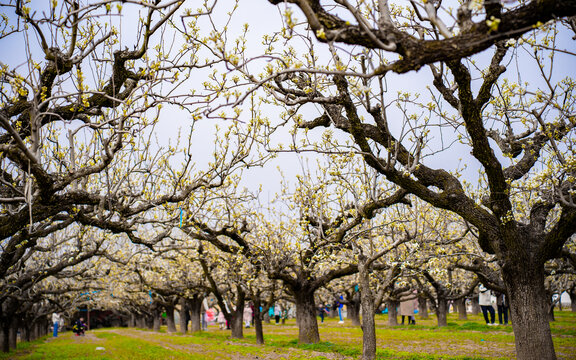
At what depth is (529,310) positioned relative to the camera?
29.8ft

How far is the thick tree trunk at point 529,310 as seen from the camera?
29.2 feet

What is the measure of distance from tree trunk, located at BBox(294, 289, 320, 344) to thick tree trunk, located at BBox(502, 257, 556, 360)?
11.5m

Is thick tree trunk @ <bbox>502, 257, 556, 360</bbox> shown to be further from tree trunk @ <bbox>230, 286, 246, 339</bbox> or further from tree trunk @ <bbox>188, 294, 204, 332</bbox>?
tree trunk @ <bbox>188, 294, 204, 332</bbox>

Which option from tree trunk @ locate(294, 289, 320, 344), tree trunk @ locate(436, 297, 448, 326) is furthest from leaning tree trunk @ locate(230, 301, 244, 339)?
tree trunk @ locate(436, 297, 448, 326)

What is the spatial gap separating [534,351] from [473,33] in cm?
779

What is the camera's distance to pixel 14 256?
45.8 ft

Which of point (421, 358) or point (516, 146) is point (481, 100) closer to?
point (516, 146)

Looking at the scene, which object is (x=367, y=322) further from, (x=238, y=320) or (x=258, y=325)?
(x=238, y=320)

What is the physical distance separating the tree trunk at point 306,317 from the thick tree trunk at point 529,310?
37.9 ft

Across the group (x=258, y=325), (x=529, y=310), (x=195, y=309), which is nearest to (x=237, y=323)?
(x=258, y=325)

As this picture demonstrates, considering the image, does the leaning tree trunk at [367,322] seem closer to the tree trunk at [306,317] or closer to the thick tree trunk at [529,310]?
the thick tree trunk at [529,310]

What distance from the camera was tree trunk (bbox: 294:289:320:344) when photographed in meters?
19.8

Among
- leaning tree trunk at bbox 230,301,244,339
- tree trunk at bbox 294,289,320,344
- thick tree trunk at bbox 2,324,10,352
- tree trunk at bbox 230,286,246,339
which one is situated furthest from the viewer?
leaning tree trunk at bbox 230,301,244,339

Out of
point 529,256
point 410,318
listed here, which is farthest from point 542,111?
point 410,318
